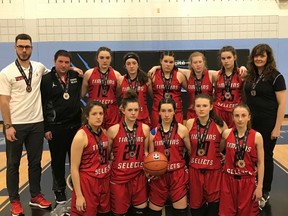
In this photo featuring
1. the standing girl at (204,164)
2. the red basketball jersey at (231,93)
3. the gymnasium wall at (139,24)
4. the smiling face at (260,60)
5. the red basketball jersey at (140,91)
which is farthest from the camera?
the gymnasium wall at (139,24)

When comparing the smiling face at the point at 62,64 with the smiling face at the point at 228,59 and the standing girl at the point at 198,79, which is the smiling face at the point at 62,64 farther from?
the smiling face at the point at 228,59

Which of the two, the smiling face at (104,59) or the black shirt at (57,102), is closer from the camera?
the black shirt at (57,102)

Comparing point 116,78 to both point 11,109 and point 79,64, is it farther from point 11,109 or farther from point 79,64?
point 79,64

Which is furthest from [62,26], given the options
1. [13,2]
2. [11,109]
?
[11,109]

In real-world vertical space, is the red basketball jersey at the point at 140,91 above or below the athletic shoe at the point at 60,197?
above

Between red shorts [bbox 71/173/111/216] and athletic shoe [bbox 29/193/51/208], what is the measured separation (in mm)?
926

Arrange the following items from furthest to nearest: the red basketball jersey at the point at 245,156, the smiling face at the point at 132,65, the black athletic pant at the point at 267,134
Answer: the smiling face at the point at 132,65
the black athletic pant at the point at 267,134
the red basketball jersey at the point at 245,156

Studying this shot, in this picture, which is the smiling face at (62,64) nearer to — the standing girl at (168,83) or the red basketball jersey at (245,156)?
the standing girl at (168,83)

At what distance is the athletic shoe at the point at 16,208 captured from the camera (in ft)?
13.1

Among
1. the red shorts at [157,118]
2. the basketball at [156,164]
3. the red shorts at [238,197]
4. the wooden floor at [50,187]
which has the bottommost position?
the wooden floor at [50,187]

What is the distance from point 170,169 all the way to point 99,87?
1.48 m

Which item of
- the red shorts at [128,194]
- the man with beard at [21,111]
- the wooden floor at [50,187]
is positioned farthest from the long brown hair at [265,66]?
the man with beard at [21,111]

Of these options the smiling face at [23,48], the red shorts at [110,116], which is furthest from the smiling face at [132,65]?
the smiling face at [23,48]

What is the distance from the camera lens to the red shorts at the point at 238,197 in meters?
3.34
